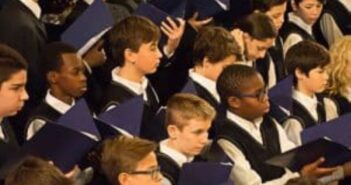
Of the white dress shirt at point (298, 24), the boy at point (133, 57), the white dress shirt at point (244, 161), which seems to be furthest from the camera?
the white dress shirt at point (298, 24)

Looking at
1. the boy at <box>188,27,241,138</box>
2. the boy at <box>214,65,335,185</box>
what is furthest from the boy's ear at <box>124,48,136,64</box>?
the boy at <box>214,65,335,185</box>

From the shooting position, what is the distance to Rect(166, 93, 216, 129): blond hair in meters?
2.94

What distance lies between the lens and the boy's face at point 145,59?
10.9 ft

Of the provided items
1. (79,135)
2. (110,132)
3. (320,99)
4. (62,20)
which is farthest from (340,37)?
(79,135)

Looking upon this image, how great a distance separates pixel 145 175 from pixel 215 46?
3.58 feet

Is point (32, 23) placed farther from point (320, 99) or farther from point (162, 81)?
point (320, 99)

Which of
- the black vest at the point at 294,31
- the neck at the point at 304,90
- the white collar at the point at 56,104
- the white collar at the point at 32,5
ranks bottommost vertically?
the black vest at the point at 294,31

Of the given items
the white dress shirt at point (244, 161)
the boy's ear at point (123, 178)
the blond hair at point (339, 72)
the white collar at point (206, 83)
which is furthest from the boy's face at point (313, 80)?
the boy's ear at point (123, 178)

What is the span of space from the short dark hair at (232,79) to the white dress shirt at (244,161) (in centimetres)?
7

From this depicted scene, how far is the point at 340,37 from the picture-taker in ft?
14.1

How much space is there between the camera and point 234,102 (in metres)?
3.13

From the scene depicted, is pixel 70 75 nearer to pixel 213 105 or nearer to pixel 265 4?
pixel 213 105

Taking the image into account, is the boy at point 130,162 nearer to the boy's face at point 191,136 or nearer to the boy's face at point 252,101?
the boy's face at point 191,136

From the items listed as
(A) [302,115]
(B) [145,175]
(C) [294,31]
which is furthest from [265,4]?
(B) [145,175]
